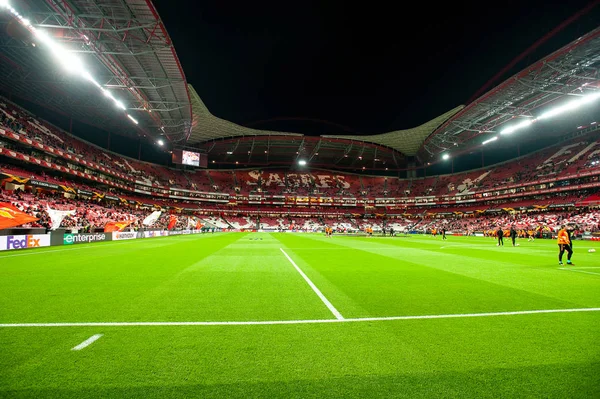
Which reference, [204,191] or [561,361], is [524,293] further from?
[204,191]

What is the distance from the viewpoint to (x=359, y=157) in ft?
239

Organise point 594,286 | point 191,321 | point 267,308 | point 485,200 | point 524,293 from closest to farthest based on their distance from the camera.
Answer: point 191,321
point 267,308
point 524,293
point 594,286
point 485,200

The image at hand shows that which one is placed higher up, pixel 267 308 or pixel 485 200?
pixel 485 200

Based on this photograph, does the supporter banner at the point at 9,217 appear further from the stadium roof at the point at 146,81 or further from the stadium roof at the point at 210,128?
the stadium roof at the point at 210,128

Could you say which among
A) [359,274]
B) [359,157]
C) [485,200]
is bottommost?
[359,274]

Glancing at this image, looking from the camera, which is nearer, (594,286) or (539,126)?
(594,286)

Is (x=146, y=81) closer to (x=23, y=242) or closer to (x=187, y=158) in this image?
(x=23, y=242)

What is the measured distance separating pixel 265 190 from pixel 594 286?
75.8m

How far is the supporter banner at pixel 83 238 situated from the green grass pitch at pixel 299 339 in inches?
699

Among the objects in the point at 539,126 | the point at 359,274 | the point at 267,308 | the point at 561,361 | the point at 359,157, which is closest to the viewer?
the point at 561,361

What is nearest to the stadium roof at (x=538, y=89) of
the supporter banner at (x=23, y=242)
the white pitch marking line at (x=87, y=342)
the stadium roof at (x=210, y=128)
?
the stadium roof at (x=210, y=128)

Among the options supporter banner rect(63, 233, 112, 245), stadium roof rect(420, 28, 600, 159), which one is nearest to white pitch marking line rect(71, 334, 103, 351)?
supporter banner rect(63, 233, 112, 245)

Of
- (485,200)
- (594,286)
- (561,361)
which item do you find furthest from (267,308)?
(485,200)

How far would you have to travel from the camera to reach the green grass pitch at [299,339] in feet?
8.83
